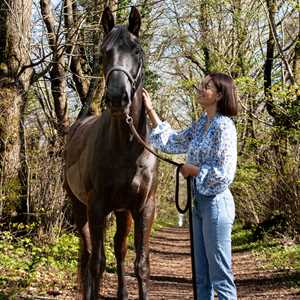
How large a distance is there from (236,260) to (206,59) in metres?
8.63

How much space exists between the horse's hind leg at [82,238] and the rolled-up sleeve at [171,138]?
2.35 m

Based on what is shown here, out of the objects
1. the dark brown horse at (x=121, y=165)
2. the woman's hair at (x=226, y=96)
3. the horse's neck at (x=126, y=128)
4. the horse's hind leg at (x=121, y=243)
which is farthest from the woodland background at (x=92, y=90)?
the woman's hair at (x=226, y=96)

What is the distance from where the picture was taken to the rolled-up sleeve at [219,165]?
12.6 feet

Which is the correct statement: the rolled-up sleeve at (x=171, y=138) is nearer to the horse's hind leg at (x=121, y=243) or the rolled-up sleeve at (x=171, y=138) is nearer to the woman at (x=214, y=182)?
the woman at (x=214, y=182)

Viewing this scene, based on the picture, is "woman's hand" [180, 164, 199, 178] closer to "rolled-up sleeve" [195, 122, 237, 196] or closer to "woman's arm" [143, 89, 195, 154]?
"rolled-up sleeve" [195, 122, 237, 196]

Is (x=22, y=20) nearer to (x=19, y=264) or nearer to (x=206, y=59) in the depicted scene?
(x=19, y=264)

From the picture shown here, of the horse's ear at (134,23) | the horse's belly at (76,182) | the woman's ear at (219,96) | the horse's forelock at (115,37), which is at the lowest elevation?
the horse's belly at (76,182)

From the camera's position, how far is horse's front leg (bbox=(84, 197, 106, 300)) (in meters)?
5.06

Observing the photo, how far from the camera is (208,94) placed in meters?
4.03

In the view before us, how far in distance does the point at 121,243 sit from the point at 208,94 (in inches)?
107

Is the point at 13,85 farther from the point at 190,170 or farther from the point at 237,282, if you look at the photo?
the point at 190,170

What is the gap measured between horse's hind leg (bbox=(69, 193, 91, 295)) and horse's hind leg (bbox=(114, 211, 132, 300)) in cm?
44

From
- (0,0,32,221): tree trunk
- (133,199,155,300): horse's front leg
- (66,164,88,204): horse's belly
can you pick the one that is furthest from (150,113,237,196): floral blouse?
(0,0,32,221): tree trunk

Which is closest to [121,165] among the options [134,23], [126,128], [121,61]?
[126,128]
